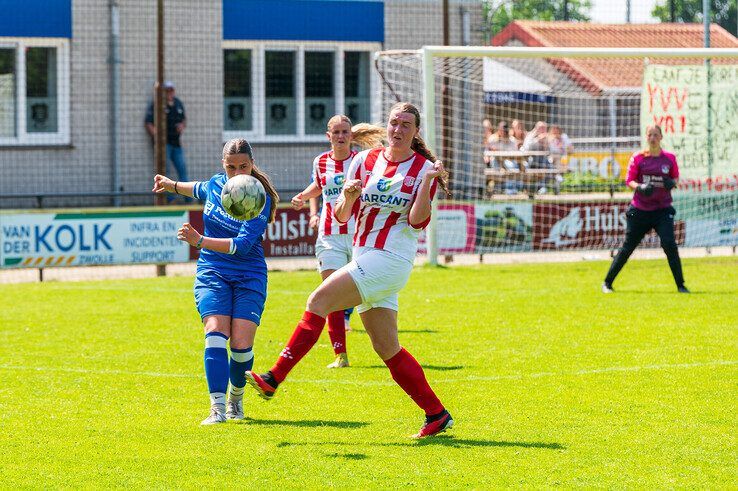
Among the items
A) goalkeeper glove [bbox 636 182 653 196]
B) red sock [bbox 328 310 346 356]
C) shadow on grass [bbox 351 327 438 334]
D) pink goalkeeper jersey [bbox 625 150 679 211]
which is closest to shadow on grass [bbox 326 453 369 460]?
red sock [bbox 328 310 346 356]

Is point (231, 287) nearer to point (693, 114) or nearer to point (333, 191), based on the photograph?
point (333, 191)

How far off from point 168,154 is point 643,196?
32.8 feet

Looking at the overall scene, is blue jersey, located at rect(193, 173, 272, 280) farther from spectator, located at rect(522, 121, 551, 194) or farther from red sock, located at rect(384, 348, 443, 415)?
spectator, located at rect(522, 121, 551, 194)

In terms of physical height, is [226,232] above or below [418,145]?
below

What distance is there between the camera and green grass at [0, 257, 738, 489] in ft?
21.8

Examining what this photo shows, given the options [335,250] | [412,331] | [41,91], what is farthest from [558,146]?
[335,250]

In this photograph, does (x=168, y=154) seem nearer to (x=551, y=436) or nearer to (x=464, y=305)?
(x=464, y=305)

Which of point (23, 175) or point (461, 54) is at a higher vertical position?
point (461, 54)

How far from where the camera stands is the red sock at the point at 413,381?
24.4 ft

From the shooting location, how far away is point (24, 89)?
73.7ft

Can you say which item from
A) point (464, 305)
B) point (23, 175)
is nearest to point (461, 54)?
point (464, 305)

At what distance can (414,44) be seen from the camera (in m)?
24.7

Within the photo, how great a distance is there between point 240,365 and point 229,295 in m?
0.45

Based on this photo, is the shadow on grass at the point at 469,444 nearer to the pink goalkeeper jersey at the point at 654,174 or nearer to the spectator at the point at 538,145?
the pink goalkeeper jersey at the point at 654,174
